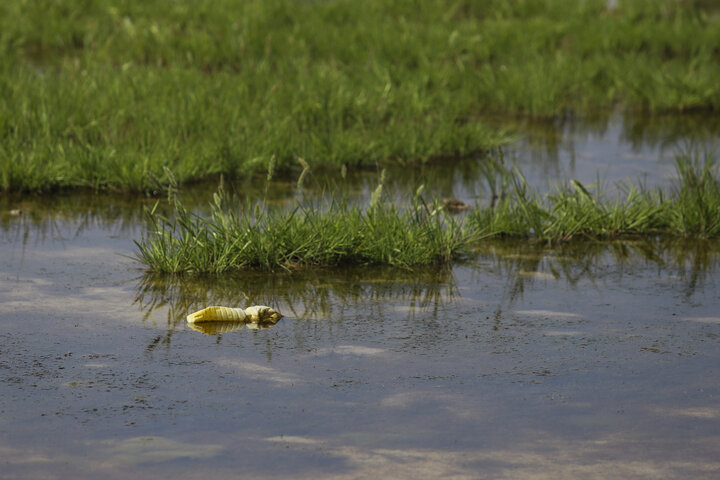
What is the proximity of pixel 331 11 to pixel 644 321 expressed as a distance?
10.2m

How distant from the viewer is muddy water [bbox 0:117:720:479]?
11.1ft

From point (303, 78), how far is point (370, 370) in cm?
573

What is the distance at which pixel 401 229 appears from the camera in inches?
226

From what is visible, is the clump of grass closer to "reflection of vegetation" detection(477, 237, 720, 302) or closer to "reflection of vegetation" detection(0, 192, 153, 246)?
"reflection of vegetation" detection(477, 237, 720, 302)

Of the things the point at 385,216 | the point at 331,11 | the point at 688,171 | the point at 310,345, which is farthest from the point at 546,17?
the point at 310,345

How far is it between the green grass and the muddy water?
6.35 feet

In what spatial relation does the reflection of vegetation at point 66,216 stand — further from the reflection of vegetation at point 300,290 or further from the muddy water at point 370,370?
the reflection of vegetation at point 300,290

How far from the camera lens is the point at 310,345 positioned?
14.4ft

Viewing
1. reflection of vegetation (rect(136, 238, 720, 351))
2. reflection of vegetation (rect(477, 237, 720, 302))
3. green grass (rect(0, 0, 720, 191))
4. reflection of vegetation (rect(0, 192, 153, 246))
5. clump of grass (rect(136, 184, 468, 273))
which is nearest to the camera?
reflection of vegetation (rect(136, 238, 720, 351))

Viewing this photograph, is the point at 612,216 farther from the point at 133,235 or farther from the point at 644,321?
the point at 133,235

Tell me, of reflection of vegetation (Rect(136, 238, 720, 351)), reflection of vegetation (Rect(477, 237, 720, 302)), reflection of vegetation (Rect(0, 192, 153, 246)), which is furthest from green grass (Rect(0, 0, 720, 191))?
reflection of vegetation (Rect(477, 237, 720, 302))

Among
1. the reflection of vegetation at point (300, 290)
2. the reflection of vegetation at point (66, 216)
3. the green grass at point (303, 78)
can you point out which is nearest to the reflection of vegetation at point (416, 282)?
the reflection of vegetation at point (300, 290)

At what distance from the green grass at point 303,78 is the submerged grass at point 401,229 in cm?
163

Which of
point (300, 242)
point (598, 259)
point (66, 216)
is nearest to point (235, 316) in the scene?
point (300, 242)
